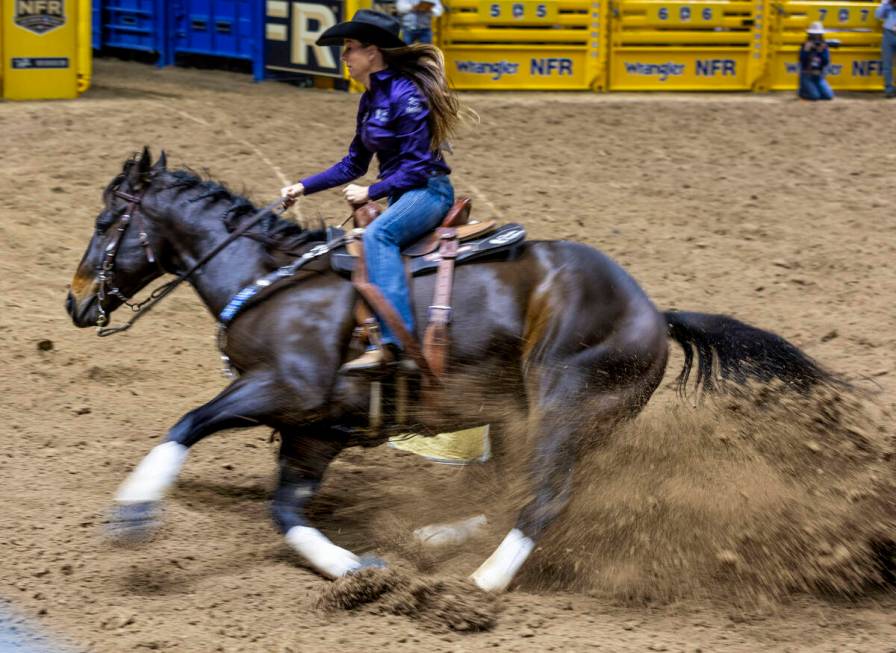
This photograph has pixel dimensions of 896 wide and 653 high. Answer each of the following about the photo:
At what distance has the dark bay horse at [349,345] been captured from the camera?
476 centimetres

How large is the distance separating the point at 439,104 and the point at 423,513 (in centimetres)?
184

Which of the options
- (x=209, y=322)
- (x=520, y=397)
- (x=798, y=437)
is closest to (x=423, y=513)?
(x=520, y=397)

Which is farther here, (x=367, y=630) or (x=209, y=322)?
(x=209, y=322)

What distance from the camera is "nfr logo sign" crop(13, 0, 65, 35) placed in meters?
11.7

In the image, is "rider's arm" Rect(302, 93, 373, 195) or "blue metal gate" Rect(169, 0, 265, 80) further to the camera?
"blue metal gate" Rect(169, 0, 265, 80)

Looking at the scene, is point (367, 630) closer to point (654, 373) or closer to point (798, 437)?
point (654, 373)

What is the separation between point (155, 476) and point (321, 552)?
0.72 metres

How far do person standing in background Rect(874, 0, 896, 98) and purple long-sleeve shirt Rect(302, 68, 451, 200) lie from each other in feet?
38.9

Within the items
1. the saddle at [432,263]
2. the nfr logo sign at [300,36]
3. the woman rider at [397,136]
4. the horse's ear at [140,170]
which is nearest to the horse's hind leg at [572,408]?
the saddle at [432,263]

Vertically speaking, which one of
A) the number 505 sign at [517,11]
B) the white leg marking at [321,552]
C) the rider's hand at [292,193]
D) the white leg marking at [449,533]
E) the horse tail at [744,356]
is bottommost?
the white leg marking at [449,533]

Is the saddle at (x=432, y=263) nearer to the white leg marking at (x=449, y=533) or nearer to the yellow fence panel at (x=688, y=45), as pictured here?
the white leg marking at (x=449, y=533)

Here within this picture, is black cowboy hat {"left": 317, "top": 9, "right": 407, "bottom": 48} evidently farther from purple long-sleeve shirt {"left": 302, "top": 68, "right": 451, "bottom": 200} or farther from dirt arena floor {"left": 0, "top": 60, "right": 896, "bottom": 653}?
dirt arena floor {"left": 0, "top": 60, "right": 896, "bottom": 653}

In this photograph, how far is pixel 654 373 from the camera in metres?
4.91

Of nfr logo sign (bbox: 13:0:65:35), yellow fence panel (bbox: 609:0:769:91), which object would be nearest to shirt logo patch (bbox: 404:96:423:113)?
nfr logo sign (bbox: 13:0:65:35)
